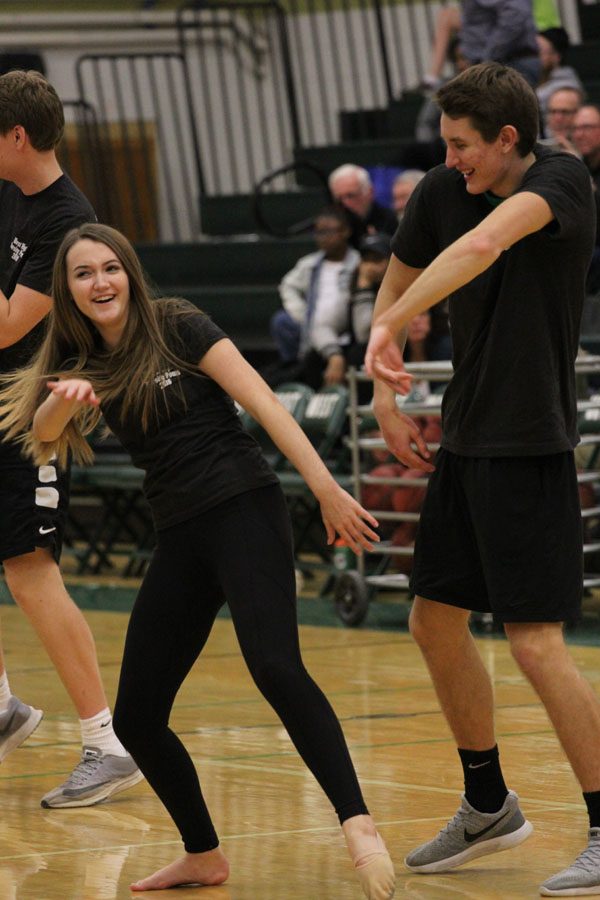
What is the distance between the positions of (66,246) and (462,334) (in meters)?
0.93

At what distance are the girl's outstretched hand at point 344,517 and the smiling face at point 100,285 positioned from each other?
0.67m

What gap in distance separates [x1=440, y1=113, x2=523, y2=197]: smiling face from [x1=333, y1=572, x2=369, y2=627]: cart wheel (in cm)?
454

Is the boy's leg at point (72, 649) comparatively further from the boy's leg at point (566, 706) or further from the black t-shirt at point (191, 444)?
the boy's leg at point (566, 706)

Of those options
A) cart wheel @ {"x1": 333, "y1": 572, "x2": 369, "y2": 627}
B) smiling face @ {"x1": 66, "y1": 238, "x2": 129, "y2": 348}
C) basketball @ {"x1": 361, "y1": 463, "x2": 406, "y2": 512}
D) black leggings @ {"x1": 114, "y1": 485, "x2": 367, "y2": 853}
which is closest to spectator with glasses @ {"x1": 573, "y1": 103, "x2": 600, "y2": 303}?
basketball @ {"x1": 361, "y1": 463, "x2": 406, "y2": 512}

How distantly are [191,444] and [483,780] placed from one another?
1036 mm

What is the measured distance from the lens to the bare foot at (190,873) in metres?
4.11

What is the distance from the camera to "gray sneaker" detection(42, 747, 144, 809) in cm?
502

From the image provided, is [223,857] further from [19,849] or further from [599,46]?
[599,46]

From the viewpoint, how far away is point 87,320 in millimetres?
4238

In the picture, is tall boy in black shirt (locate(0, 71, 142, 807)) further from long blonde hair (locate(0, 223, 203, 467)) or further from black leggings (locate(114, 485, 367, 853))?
black leggings (locate(114, 485, 367, 853))

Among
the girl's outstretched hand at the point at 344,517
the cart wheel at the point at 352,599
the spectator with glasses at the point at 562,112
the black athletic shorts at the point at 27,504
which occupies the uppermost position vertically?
the spectator with glasses at the point at 562,112

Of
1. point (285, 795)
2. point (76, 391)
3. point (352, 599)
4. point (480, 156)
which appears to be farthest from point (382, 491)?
point (76, 391)

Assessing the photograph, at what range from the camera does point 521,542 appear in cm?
399

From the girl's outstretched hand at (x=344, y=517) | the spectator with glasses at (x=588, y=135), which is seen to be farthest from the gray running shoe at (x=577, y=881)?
the spectator with glasses at (x=588, y=135)
